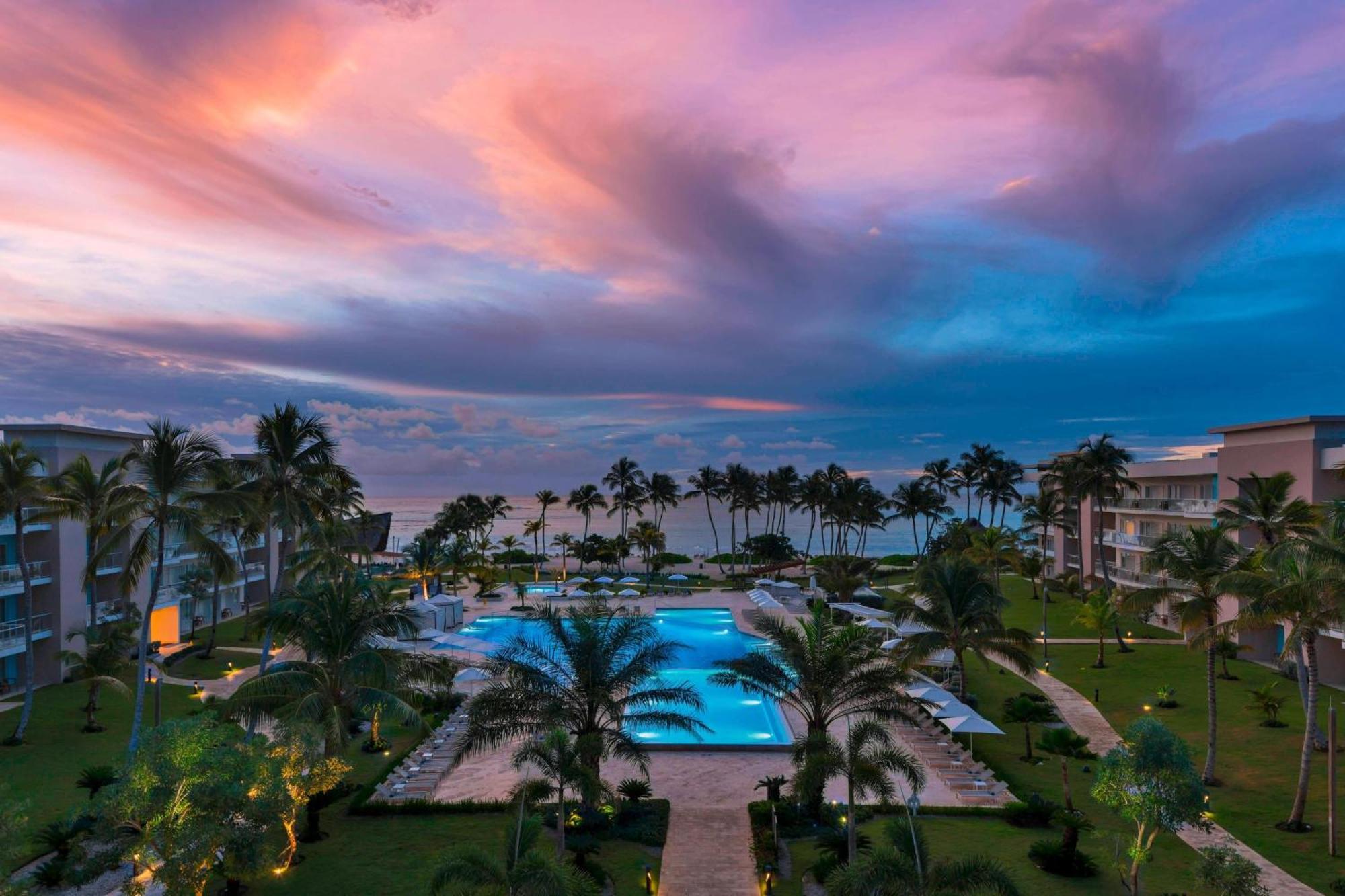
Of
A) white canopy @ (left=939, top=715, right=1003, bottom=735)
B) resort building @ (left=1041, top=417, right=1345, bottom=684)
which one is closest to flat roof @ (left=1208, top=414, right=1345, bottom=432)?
resort building @ (left=1041, top=417, right=1345, bottom=684)

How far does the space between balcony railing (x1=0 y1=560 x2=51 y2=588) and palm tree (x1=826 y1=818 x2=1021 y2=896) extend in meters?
33.8

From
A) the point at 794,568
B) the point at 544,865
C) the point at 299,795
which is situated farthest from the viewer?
the point at 794,568

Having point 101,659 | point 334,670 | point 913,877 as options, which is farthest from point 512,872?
point 101,659

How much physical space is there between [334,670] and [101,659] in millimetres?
13557

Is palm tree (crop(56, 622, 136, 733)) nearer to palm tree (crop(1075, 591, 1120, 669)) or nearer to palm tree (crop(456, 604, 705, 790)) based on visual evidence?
palm tree (crop(456, 604, 705, 790))

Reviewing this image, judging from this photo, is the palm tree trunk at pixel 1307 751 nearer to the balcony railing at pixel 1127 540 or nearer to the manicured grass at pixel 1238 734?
the manicured grass at pixel 1238 734

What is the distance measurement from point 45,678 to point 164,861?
2690cm

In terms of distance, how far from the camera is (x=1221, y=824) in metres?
19.7

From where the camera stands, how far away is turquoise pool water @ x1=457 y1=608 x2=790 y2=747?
28.2 m

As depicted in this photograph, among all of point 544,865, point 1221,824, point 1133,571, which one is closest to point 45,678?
point 544,865

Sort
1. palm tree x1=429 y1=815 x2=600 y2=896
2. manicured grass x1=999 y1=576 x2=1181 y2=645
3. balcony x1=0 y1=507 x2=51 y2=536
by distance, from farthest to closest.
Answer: manicured grass x1=999 y1=576 x2=1181 y2=645 → balcony x1=0 y1=507 x2=51 y2=536 → palm tree x1=429 y1=815 x2=600 y2=896

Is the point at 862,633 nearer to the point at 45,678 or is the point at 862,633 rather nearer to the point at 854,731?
the point at 854,731

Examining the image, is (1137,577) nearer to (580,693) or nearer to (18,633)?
(580,693)

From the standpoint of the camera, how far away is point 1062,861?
17.2m
